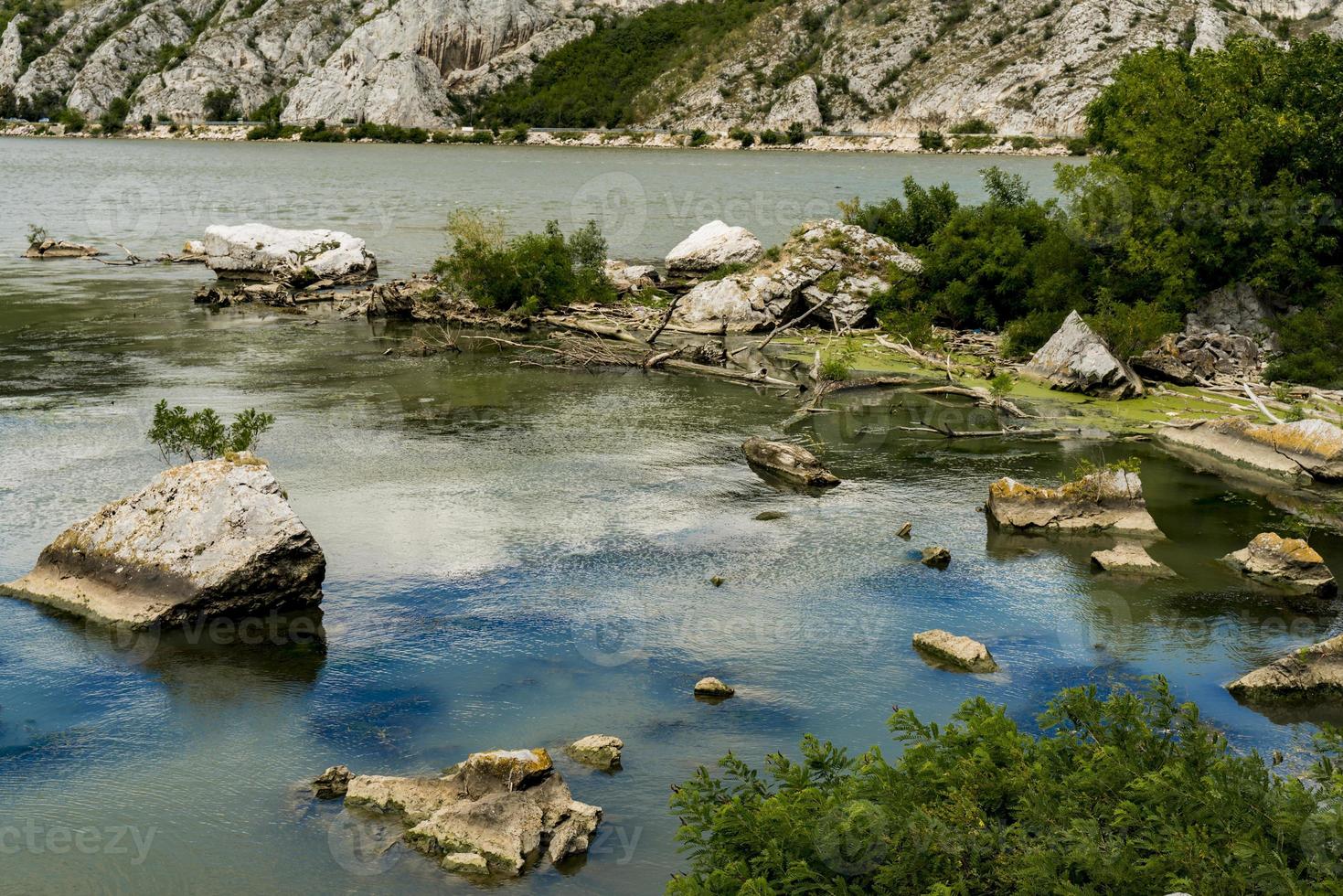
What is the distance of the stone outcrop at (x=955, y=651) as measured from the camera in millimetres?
16359

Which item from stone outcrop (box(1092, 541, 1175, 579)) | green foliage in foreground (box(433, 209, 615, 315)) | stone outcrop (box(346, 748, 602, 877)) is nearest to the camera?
stone outcrop (box(346, 748, 602, 877))

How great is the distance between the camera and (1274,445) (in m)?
25.3

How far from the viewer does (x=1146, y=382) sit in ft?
105

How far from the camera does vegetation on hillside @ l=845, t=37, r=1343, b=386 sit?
109 feet

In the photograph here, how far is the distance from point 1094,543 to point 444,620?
11358mm

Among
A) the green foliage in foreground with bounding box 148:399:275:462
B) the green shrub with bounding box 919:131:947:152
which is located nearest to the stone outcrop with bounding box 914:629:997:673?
the green foliage in foreground with bounding box 148:399:275:462

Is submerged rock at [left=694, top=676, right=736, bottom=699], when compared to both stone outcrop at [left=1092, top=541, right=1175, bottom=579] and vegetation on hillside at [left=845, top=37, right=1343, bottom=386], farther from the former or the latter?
vegetation on hillside at [left=845, top=37, right=1343, bottom=386]

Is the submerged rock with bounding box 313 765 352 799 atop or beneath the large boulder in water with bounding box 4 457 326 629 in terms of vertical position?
beneath

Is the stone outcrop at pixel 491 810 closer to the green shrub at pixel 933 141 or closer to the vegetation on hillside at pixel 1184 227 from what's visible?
the vegetation on hillside at pixel 1184 227

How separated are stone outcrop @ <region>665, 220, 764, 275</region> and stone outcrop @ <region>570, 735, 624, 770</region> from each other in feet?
114

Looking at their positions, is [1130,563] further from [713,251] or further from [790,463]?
[713,251]

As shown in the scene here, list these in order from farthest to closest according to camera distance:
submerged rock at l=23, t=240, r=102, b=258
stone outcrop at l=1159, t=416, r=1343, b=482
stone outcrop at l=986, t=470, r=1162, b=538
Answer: submerged rock at l=23, t=240, r=102, b=258 → stone outcrop at l=1159, t=416, r=1343, b=482 → stone outcrop at l=986, t=470, r=1162, b=538

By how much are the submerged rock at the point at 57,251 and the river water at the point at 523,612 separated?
23528 mm

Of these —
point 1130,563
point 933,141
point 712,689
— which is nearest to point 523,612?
point 712,689
